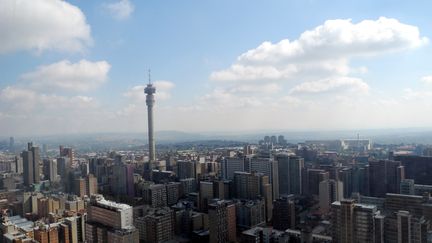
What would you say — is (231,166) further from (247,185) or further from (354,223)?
(354,223)

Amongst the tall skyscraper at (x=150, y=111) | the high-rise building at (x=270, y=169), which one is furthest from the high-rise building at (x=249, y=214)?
the tall skyscraper at (x=150, y=111)

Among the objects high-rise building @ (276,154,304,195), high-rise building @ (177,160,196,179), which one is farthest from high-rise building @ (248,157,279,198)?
high-rise building @ (177,160,196,179)

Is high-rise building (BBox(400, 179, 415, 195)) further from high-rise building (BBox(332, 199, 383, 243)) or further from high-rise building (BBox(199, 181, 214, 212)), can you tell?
high-rise building (BBox(199, 181, 214, 212))

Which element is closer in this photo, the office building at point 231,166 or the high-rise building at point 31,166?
the high-rise building at point 31,166

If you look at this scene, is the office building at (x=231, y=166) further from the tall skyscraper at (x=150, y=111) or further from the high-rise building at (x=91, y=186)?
the tall skyscraper at (x=150, y=111)

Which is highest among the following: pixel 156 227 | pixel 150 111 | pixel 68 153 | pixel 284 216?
pixel 150 111

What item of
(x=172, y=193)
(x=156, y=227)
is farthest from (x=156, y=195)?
(x=156, y=227)
